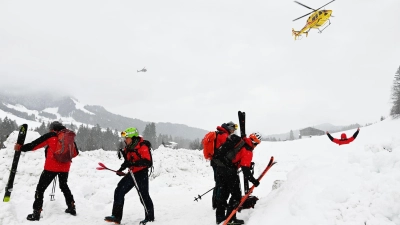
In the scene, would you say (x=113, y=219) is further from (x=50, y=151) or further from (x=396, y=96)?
(x=396, y=96)

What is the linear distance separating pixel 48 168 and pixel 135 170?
206 cm

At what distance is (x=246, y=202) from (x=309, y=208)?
2.38 metres

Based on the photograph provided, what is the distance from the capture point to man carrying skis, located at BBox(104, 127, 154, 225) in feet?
21.6

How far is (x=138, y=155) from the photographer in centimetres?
665

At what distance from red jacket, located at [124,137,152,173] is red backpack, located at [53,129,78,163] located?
1.39 m

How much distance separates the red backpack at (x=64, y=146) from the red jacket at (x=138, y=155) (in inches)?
54.8

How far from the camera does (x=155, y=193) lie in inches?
449

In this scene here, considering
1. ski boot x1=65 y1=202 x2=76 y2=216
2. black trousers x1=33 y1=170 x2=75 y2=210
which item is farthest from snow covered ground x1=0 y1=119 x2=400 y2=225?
black trousers x1=33 y1=170 x2=75 y2=210

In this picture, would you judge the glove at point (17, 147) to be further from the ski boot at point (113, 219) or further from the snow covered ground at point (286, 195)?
the ski boot at point (113, 219)

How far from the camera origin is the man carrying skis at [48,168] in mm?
6305

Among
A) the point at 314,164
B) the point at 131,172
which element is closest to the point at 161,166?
the point at 131,172

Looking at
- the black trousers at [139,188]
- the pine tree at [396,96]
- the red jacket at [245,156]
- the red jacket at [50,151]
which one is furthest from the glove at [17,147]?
the pine tree at [396,96]

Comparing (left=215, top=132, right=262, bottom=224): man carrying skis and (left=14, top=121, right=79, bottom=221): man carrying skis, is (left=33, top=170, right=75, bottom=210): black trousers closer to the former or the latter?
(left=14, top=121, right=79, bottom=221): man carrying skis

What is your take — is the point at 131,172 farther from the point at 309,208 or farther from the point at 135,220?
the point at 309,208
